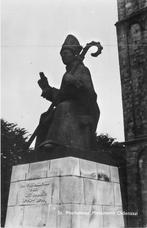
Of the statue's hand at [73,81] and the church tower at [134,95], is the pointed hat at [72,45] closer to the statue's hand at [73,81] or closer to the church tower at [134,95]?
the statue's hand at [73,81]

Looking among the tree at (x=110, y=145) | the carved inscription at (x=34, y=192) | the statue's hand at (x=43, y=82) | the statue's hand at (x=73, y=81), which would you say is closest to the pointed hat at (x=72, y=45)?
the statue's hand at (x=43, y=82)

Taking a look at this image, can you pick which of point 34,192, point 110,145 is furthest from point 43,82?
point 110,145

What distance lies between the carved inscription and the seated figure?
0.69m

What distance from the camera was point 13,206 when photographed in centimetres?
660

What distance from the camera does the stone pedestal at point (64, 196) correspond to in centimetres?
585

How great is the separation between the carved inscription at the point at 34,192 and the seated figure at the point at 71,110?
689 mm

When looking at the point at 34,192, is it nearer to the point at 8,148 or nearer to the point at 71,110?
the point at 71,110

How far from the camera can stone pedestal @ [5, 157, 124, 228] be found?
19.2 ft

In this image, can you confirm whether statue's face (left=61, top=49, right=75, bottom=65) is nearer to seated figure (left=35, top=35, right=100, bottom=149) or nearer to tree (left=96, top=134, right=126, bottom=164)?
seated figure (left=35, top=35, right=100, bottom=149)

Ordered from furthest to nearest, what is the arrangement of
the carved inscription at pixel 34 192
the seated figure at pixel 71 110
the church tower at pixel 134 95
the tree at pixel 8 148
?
the tree at pixel 8 148 → the church tower at pixel 134 95 → the seated figure at pixel 71 110 → the carved inscription at pixel 34 192

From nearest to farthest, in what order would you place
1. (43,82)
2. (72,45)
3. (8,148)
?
(72,45) < (43,82) < (8,148)

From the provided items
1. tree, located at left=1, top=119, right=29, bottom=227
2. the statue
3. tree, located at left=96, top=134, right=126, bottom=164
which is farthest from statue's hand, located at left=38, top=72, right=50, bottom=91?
tree, located at left=96, top=134, right=126, bottom=164

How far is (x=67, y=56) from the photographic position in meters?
7.52

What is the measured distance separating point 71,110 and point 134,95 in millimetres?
18113
